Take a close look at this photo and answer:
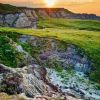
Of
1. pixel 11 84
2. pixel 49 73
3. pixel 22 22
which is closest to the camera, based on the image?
pixel 11 84

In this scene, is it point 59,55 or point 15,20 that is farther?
point 15,20

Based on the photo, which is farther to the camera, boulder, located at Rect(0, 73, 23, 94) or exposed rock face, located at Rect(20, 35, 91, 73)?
exposed rock face, located at Rect(20, 35, 91, 73)

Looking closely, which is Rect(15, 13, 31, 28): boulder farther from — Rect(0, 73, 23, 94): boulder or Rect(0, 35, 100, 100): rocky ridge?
Rect(0, 73, 23, 94): boulder

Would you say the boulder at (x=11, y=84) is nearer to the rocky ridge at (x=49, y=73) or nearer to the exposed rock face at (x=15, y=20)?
the rocky ridge at (x=49, y=73)

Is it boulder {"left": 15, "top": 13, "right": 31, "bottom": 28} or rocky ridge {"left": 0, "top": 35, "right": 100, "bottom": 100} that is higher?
boulder {"left": 15, "top": 13, "right": 31, "bottom": 28}

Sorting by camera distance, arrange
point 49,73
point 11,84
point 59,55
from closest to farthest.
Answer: point 11,84 < point 49,73 < point 59,55

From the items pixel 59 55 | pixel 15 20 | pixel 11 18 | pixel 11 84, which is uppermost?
pixel 11 18

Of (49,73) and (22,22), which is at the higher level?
(22,22)

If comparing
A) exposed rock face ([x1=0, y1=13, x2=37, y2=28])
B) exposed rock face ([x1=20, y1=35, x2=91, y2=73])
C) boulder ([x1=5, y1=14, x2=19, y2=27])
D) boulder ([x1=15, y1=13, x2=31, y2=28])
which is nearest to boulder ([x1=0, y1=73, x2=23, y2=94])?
exposed rock face ([x1=20, y1=35, x2=91, y2=73])

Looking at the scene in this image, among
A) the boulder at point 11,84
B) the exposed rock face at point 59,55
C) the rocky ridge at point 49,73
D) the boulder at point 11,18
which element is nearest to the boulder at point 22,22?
the boulder at point 11,18

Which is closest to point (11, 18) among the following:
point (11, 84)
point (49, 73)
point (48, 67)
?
point (48, 67)

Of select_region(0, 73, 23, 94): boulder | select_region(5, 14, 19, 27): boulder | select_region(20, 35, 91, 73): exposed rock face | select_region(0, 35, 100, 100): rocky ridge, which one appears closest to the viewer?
select_region(0, 73, 23, 94): boulder

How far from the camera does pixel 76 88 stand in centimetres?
5472

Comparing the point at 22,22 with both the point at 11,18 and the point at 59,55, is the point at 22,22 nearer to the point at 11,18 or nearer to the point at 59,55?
the point at 11,18
